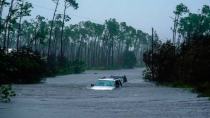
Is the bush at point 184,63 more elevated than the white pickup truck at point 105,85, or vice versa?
the bush at point 184,63

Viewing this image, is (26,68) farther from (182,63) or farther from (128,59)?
(128,59)

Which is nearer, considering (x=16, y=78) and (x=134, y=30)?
(x=16, y=78)

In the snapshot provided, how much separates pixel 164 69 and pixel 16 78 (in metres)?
16.0

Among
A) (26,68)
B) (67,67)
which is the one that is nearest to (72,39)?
(67,67)

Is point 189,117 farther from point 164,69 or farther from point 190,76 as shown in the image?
point 164,69

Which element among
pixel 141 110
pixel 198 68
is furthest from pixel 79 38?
pixel 141 110

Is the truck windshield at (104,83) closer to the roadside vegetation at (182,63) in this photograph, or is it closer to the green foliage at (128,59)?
the roadside vegetation at (182,63)

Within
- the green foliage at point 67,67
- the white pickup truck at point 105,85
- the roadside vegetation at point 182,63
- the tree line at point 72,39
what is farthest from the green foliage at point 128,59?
the white pickup truck at point 105,85

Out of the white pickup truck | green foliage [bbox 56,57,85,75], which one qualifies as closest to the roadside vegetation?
the white pickup truck

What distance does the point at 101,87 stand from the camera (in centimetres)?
4488

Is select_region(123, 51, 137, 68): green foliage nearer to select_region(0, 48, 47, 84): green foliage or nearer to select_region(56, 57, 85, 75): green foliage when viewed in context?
select_region(56, 57, 85, 75): green foliage

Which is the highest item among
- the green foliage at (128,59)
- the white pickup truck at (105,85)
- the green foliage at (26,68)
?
the green foliage at (128,59)

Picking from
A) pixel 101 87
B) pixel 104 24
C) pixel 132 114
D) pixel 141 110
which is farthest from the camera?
pixel 104 24

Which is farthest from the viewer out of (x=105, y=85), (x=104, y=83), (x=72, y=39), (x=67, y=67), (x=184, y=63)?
(x=72, y=39)
